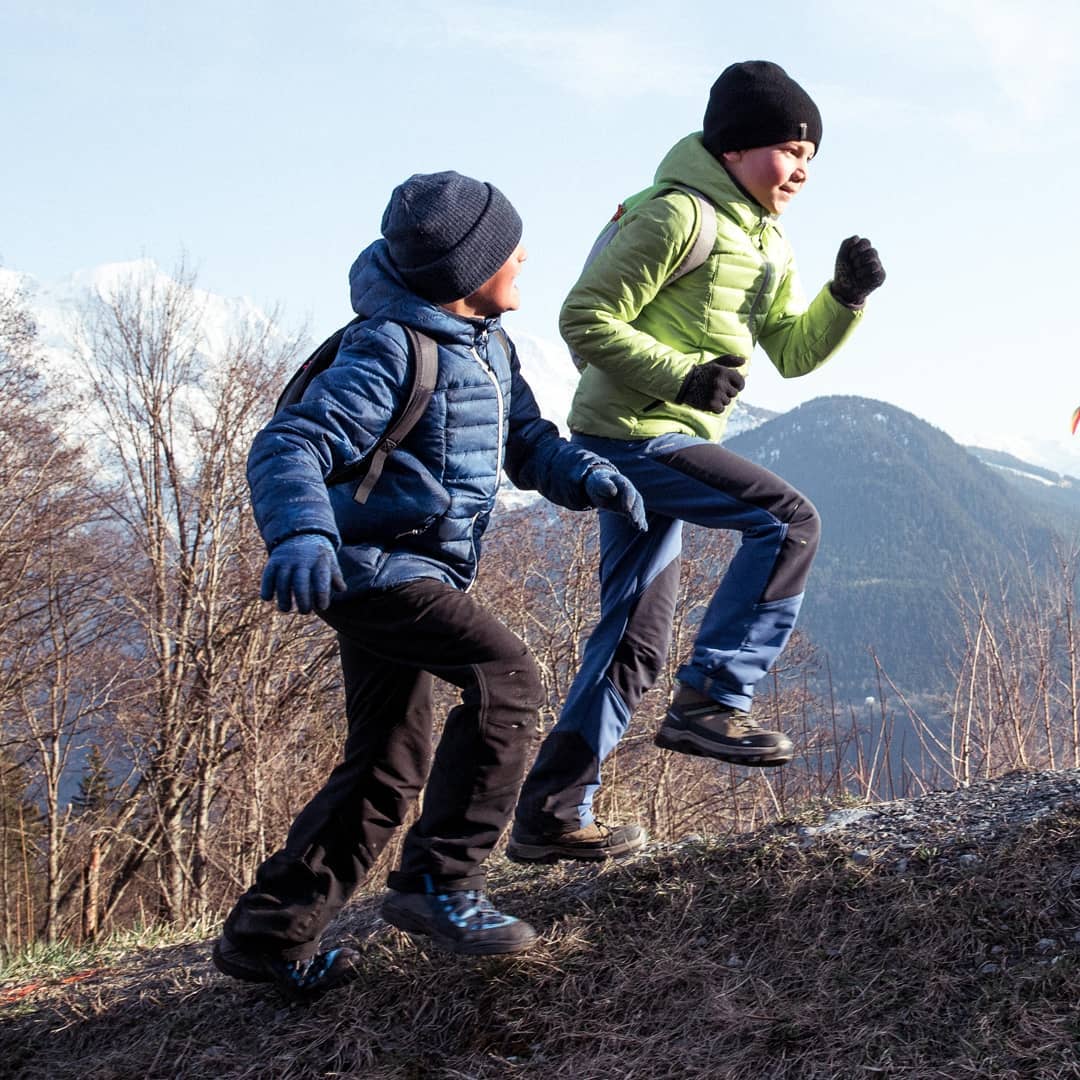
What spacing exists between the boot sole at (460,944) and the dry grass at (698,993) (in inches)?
7.4

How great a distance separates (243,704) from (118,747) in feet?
8.18

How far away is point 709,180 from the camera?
3404 millimetres

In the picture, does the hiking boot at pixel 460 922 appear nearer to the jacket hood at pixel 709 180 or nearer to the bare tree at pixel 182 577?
the jacket hood at pixel 709 180

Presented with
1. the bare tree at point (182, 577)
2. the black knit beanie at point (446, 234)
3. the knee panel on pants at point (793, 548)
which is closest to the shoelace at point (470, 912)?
the knee panel on pants at point (793, 548)

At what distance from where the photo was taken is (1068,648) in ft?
33.4

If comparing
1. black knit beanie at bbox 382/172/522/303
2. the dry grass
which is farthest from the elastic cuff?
black knit beanie at bbox 382/172/522/303

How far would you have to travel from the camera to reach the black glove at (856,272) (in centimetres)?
353

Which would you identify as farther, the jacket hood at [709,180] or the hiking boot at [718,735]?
the jacket hood at [709,180]

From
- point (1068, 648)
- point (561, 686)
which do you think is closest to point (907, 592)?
point (561, 686)

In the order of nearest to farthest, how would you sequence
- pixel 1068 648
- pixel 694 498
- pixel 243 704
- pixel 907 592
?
pixel 694 498, pixel 1068 648, pixel 243 704, pixel 907 592

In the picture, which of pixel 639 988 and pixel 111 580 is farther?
pixel 111 580

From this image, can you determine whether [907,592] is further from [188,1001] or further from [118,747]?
[188,1001]

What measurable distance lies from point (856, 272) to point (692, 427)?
25.8 inches

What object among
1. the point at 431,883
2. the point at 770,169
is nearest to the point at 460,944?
the point at 431,883
